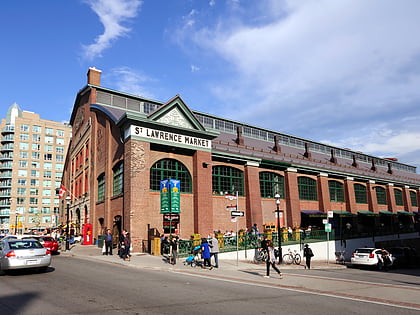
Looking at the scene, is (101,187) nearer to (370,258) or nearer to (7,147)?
(370,258)

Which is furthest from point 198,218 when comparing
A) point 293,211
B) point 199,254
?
point 293,211

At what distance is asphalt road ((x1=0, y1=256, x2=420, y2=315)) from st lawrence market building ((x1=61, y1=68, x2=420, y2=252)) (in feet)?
25.1

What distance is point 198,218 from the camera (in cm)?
2586

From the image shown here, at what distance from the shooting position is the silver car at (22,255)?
40.8 ft

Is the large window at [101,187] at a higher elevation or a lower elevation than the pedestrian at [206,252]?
higher

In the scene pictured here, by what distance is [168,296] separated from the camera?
929 cm

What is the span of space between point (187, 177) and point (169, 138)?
3627 millimetres

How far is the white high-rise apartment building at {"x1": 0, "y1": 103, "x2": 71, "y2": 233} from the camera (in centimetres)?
8588

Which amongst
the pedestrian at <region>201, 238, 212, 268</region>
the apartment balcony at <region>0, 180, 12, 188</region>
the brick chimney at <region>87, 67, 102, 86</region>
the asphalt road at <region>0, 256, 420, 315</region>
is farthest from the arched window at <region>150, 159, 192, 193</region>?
the apartment balcony at <region>0, 180, 12, 188</region>

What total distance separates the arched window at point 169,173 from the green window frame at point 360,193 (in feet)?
88.9

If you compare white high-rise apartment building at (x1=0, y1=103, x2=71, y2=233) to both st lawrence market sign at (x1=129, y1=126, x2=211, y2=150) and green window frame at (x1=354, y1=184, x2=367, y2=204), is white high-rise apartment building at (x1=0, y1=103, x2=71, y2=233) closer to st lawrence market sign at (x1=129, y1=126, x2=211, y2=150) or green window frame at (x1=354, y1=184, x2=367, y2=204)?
st lawrence market sign at (x1=129, y1=126, x2=211, y2=150)

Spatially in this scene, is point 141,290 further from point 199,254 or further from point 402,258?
point 402,258

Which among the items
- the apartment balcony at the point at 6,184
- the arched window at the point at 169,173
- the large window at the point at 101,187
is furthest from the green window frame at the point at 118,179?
the apartment balcony at the point at 6,184

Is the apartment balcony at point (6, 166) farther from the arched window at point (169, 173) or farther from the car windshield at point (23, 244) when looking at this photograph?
the car windshield at point (23, 244)
